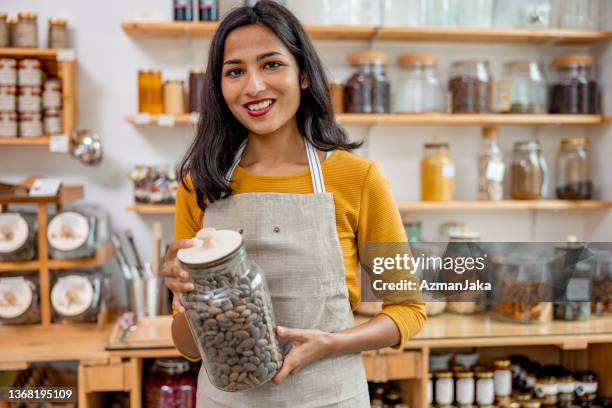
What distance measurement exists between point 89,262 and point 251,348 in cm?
139

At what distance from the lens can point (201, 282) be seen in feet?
2.62

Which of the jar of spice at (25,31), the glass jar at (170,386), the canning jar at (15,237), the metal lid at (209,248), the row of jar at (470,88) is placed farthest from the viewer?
the row of jar at (470,88)

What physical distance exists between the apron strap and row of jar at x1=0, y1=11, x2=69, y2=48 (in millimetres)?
1460

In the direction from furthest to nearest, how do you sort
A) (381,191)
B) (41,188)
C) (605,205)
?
(605,205), (41,188), (381,191)

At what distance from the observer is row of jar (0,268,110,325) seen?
202 cm

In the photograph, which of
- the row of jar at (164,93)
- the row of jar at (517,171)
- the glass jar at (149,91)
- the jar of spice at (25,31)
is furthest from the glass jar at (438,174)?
the jar of spice at (25,31)

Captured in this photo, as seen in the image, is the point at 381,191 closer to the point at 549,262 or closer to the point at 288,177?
the point at 288,177

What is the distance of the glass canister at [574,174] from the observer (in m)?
2.40

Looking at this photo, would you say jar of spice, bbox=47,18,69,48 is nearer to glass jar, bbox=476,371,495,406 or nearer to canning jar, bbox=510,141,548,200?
canning jar, bbox=510,141,548,200

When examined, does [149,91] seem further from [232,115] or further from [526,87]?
[526,87]

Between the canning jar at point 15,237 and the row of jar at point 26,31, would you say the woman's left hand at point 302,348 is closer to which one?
the canning jar at point 15,237

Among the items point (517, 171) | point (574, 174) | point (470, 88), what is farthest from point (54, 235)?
point (574, 174)

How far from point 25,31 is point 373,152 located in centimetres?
134

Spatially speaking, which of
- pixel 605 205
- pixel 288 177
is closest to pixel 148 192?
pixel 288 177
